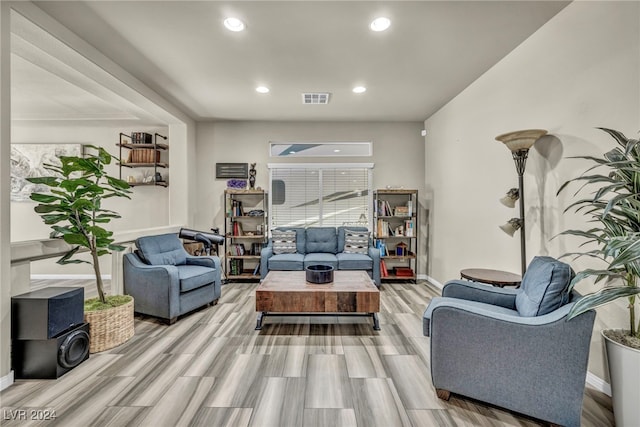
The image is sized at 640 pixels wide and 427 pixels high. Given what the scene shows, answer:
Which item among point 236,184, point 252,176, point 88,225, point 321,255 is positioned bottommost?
point 321,255

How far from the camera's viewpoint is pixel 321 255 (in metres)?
4.62

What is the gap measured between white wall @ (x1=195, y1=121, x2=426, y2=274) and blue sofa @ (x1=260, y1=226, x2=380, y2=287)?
45.4 inches

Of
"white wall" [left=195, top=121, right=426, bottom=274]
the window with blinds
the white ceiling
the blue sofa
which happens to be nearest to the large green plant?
the white ceiling

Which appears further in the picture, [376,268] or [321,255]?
[321,255]

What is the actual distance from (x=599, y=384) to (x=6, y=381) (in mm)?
4182

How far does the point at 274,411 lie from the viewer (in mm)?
1795

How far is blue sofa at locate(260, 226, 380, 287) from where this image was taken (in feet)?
14.3

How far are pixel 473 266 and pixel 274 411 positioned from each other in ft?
9.43

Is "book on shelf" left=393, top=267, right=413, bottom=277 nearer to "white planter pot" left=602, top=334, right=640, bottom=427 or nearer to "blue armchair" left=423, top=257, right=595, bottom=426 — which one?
"blue armchair" left=423, top=257, right=595, bottom=426

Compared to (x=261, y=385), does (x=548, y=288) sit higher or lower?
higher

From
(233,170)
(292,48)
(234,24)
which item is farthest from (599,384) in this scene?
(233,170)

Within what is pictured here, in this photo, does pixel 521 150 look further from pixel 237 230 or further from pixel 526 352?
pixel 237 230

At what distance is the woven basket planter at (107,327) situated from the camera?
253 centimetres

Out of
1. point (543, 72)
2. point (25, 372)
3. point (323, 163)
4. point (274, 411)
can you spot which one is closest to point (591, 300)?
point (274, 411)
